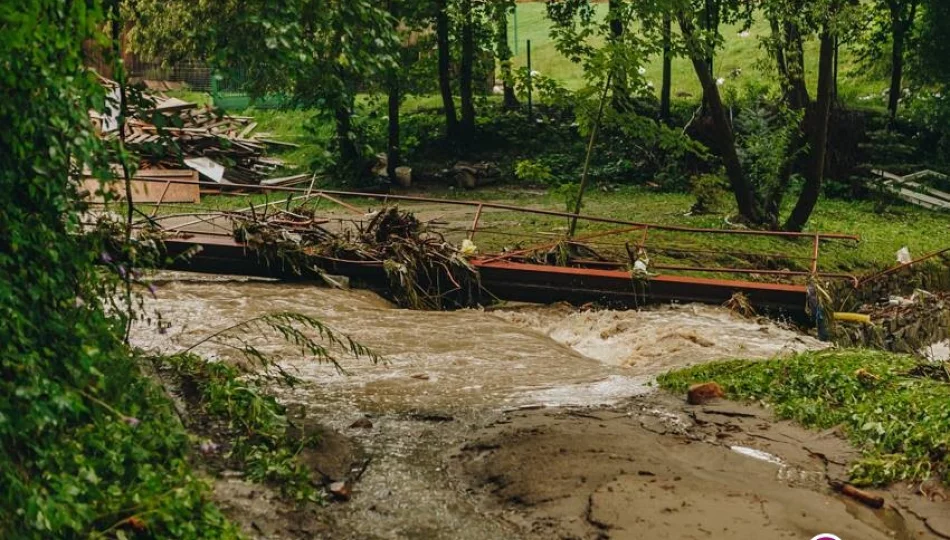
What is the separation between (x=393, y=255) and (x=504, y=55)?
5.54 metres

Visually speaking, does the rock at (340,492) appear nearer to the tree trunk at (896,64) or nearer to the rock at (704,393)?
the rock at (704,393)

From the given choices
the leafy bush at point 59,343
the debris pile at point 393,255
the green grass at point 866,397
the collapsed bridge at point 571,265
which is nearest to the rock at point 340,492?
the leafy bush at point 59,343

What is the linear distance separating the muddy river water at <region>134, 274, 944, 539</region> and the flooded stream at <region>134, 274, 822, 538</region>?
1cm

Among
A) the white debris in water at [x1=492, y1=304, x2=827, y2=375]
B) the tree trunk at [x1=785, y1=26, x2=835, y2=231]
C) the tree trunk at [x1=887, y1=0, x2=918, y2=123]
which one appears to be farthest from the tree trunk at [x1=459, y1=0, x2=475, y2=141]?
the white debris in water at [x1=492, y1=304, x2=827, y2=375]

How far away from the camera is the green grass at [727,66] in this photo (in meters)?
30.7

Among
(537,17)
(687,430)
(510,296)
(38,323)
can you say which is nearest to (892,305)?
(510,296)

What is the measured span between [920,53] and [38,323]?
81.2ft

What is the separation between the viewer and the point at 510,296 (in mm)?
15312

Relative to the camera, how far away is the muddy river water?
743cm

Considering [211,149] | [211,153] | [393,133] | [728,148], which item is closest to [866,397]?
[728,148]

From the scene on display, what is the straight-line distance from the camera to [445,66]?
2688 cm

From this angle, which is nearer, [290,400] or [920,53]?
[290,400]

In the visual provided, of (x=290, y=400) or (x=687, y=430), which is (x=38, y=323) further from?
(x=687, y=430)

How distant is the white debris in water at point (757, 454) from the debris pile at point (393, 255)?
706cm
